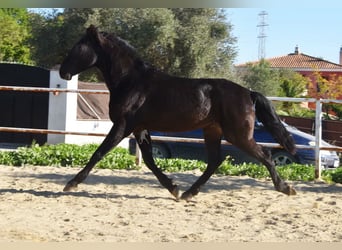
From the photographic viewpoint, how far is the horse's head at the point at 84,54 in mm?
6484

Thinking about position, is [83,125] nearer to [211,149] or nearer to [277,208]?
[211,149]

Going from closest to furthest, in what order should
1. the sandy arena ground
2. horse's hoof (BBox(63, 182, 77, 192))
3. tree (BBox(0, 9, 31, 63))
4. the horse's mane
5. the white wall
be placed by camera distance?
the sandy arena ground → horse's hoof (BBox(63, 182, 77, 192)) → the horse's mane → the white wall → tree (BBox(0, 9, 31, 63))

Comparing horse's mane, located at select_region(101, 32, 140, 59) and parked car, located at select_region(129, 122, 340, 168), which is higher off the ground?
horse's mane, located at select_region(101, 32, 140, 59)

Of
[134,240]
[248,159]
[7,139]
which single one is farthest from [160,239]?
[7,139]

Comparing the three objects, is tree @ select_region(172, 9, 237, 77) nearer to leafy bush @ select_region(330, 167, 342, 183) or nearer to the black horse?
leafy bush @ select_region(330, 167, 342, 183)

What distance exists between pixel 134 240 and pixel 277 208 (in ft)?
6.88

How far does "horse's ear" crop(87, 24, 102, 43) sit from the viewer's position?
6.46 meters

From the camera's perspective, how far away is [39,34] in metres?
27.3

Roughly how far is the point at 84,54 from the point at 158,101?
3.44 feet

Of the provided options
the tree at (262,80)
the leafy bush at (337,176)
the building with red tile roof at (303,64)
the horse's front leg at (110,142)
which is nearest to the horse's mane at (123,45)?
the horse's front leg at (110,142)

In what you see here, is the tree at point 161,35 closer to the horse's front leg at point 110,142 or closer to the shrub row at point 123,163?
the shrub row at point 123,163

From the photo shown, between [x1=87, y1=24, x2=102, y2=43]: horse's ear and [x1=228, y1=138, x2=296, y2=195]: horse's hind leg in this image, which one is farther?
[x1=87, y1=24, x2=102, y2=43]: horse's ear

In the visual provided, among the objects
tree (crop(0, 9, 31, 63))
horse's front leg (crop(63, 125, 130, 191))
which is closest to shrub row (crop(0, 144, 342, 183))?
horse's front leg (crop(63, 125, 130, 191))

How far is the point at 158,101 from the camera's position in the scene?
628 centimetres
